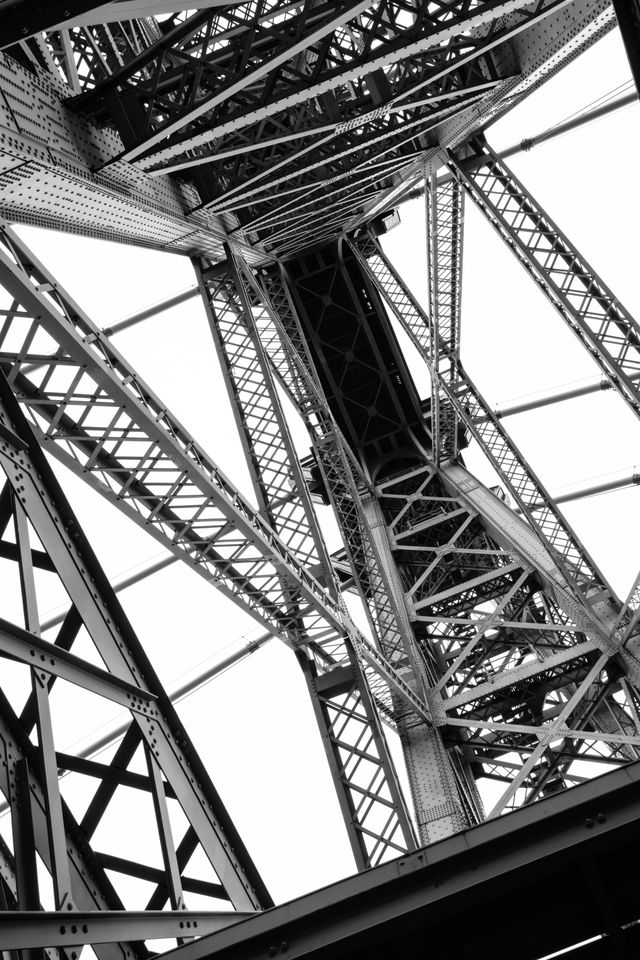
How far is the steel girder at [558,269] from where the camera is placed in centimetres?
1225

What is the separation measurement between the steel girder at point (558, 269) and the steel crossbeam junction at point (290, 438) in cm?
5

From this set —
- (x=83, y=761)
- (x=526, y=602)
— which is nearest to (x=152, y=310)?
(x=526, y=602)

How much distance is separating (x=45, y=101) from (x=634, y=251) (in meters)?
17.1

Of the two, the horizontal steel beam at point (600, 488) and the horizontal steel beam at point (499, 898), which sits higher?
the horizontal steel beam at point (600, 488)

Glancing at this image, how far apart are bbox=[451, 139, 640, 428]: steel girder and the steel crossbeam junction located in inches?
1.8

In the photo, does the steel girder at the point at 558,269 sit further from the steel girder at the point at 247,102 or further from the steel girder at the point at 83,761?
the steel girder at the point at 83,761

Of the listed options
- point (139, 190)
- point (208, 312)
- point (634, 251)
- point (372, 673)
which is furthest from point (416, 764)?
point (634, 251)

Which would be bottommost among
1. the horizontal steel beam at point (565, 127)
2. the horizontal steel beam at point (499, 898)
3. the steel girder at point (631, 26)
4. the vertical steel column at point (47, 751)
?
the horizontal steel beam at point (499, 898)

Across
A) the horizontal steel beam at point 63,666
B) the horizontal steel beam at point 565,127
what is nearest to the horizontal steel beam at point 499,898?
the horizontal steel beam at point 63,666

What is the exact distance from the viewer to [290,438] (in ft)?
45.6

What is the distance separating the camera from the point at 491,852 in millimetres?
4438

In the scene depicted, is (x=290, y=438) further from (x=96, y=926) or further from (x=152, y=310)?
(x=96, y=926)

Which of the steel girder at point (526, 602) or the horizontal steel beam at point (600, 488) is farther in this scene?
the horizontal steel beam at point (600, 488)

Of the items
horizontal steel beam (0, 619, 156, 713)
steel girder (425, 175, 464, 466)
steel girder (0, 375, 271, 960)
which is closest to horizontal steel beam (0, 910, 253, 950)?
steel girder (0, 375, 271, 960)
